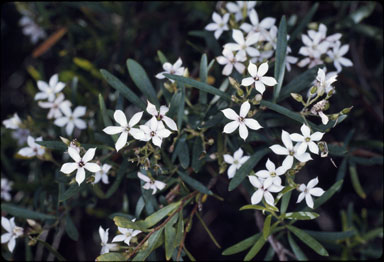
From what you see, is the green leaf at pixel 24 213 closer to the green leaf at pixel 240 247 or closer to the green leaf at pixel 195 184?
the green leaf at pixel 195 184

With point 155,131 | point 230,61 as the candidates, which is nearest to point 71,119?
point 155,131

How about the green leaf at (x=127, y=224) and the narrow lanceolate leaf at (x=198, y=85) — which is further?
the narrow lanceolate leaf at (x=198, y=85)

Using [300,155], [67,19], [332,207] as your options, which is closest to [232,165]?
[300,155]

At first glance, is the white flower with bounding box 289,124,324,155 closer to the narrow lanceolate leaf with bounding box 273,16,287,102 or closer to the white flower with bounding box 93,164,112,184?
the narrow lanceolate leaf with bounding box 273,16,287,102

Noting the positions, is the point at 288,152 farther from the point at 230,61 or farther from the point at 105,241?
the point at 105,241

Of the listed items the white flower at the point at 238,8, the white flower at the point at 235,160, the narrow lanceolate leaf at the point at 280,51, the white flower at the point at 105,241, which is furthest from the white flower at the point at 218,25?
the white flower at the point at 105,241

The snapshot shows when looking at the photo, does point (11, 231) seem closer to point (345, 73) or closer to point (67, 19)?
point (67, 19)

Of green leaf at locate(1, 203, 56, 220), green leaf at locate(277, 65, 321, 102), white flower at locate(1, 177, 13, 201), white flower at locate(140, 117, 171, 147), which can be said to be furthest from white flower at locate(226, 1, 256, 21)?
white flower at locate(1, 177, 13, 201)
